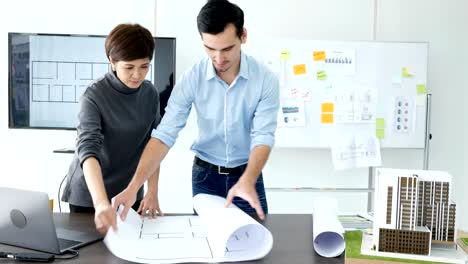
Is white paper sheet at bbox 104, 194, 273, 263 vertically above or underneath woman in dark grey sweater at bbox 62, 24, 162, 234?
underneath

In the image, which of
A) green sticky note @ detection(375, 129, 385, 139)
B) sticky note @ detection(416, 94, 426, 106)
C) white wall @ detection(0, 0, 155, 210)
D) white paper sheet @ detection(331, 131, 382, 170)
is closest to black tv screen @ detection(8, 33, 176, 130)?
white wall @ detection(0, 0, 155, 210)

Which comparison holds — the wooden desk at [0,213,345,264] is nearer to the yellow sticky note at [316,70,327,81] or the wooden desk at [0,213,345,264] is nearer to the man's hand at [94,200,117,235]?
the man's hand at [94,200,117,235]

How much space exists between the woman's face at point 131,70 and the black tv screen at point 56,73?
164cm

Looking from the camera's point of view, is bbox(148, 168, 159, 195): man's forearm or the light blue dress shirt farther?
the light blue dress shirt

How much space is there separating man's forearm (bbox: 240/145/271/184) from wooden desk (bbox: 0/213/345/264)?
0.48 ft

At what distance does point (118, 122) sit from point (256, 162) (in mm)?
480

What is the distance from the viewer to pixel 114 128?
70.1 inches

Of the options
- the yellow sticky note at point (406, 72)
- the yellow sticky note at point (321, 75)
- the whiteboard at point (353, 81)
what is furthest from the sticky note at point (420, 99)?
the yellow sticky note at point (321, 75)

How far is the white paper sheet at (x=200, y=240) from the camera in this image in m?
1.25

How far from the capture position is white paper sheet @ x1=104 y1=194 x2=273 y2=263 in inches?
49.0

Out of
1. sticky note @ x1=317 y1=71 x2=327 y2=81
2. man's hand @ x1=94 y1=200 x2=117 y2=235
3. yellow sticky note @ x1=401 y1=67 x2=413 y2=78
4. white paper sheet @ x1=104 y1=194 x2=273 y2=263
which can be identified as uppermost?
yellow sticky note @ x1=401 y1=67 x2=413 y2=78

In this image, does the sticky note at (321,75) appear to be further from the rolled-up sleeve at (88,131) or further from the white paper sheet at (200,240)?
Answer: the white paper sheet at (200,240)

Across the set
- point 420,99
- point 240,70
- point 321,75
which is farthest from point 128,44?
point 420,99

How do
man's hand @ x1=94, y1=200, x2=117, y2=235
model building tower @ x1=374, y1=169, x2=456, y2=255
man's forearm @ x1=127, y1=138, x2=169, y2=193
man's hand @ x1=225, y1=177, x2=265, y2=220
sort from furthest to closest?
man's forearm @ x1=127, y1=138, x2=169, y2=193, man's hand @ x1=225, y1=177, x2=265, y2=220, man's hand @ x1=94, y1=200, x2=117, y2=235, model building tower @ x1=374, y1=169, x2=456, y2=255
